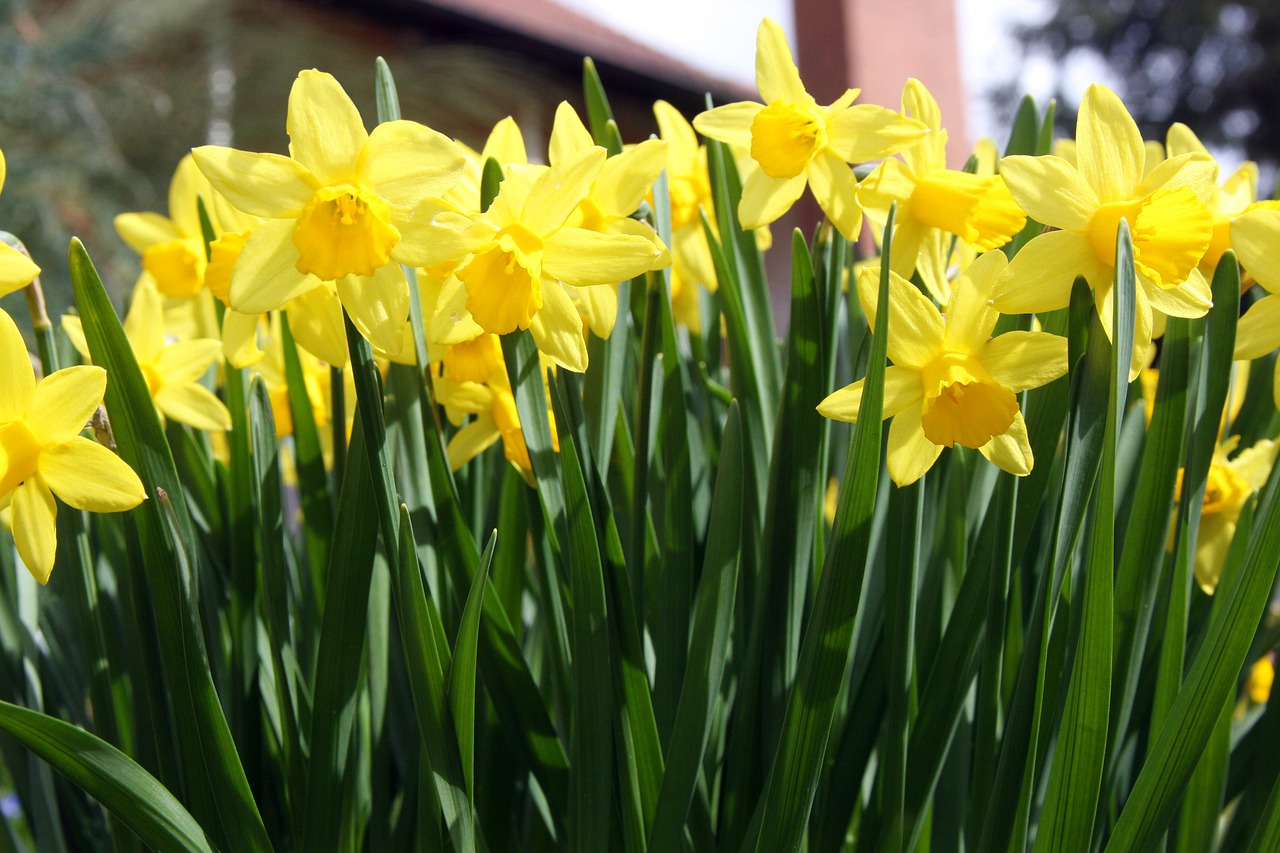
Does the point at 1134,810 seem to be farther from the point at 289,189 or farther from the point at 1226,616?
the point at 289,189

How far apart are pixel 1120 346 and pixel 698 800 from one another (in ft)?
1.04

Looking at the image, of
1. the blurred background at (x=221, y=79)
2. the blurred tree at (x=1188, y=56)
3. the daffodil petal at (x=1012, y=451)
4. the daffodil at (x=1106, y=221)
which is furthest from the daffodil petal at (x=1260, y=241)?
the blurred tree at (x=1188, y=56)

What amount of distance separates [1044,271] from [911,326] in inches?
2.5

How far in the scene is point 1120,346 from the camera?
437mm

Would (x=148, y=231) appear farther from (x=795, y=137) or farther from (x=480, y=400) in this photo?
(x=795, y=137)

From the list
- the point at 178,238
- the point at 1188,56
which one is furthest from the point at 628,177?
the point at 1188,56

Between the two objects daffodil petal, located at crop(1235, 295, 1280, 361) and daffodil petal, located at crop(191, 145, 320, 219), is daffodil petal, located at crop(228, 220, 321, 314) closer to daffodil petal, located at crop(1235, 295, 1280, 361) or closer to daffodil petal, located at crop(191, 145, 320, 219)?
daffodil petal, located at crop(191, 145, 320, 219)

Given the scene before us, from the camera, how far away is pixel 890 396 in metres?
0.49

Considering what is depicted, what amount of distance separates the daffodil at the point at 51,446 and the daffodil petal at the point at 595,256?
0.67 ft

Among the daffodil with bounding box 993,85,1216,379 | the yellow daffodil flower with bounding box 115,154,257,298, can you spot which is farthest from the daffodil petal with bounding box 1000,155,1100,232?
the yellow daffodil flower with bounding box 115,154,257,298

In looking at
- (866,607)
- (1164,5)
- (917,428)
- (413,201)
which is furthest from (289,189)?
(1164,5)

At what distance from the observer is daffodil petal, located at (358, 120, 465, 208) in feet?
1.53

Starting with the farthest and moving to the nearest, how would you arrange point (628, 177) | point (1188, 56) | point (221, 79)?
1. point (1188, 56)
2. point (221, 79)
3. point (628, 177)

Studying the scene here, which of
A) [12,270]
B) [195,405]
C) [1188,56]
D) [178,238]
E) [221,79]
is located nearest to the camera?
[12,270]
